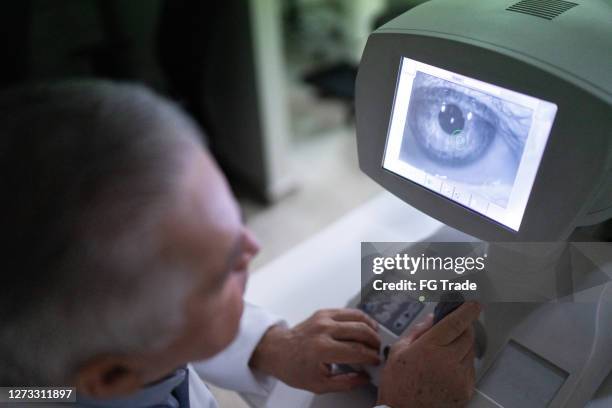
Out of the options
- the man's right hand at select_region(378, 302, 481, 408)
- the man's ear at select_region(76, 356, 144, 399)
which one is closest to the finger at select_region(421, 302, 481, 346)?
the man's right hand at select_region(378, 302, 481, 408)

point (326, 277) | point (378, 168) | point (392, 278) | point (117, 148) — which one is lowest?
point (326, 277)

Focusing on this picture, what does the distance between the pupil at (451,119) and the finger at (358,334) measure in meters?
0.31

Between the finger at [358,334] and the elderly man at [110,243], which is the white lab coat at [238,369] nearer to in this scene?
the finger at [358,334]

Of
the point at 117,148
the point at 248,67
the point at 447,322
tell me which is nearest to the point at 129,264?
the point at 117,148

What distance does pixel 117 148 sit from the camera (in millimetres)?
362

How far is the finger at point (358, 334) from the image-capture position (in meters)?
0.69

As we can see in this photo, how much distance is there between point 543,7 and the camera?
58 centimetres

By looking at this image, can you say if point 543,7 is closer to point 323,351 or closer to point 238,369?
point 323,351

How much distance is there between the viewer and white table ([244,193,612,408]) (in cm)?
87

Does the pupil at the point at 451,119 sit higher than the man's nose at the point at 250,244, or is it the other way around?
the pupil at the point at 451,119

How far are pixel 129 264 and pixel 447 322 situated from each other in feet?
1.32

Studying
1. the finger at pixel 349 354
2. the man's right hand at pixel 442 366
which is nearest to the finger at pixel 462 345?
the man's right hand at pixel 442 366

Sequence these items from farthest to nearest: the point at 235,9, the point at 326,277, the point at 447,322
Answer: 1. the point at 235,9
2. the point at 326,277
3. the point at 447,322

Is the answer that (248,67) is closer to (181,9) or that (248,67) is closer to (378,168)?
(181,9)
